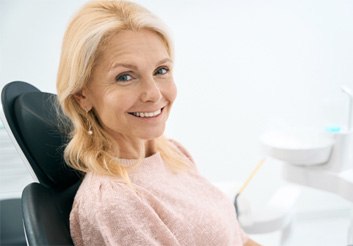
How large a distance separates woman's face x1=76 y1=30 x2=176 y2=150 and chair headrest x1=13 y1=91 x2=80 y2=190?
0.30 feet

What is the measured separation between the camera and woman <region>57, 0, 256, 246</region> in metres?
0.78

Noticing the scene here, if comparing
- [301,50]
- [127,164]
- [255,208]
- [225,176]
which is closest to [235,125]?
[225,176]

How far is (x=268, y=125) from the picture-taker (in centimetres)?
236

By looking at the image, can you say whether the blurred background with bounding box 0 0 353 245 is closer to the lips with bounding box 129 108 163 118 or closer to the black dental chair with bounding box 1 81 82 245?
the black dental chair with bounding box 1 81 82 245

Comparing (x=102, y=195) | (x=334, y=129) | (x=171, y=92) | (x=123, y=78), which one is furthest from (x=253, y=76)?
(x=102, y=195)

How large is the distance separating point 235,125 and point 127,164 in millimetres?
1475

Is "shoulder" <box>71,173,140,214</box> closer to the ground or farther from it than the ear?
closer to the ground

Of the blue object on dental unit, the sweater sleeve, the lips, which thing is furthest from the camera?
the blue object on dental unit

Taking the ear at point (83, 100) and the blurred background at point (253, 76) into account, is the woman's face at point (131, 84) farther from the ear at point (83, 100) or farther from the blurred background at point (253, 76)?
the blurred background at point (253, 76)

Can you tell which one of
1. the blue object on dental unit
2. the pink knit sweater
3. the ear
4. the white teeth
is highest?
the ear

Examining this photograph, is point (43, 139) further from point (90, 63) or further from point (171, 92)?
point (171, 92)

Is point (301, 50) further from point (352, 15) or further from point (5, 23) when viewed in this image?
point (5, 23)

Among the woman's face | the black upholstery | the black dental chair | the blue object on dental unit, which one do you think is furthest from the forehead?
the blue object on dental unit

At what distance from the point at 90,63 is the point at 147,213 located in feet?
1.09
